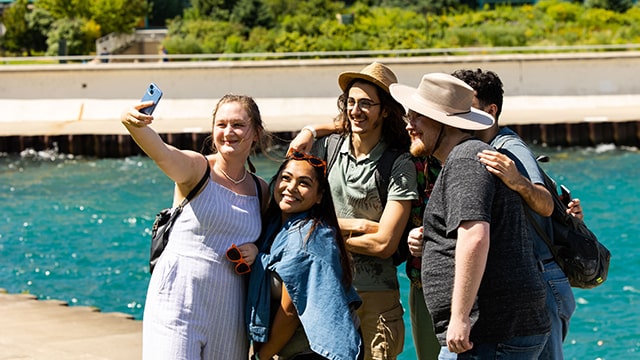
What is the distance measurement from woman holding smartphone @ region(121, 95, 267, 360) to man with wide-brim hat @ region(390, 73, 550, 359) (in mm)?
797

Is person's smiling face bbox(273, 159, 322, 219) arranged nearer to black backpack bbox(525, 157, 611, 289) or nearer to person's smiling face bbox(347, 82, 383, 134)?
person's smiling face bbox(347, 82, 383, 134)

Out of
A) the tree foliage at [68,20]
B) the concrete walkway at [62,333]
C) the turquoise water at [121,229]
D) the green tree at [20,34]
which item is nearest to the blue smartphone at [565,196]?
the concrete walkway at [62,333]

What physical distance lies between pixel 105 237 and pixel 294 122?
808 cm

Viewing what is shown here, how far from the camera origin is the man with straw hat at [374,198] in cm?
434

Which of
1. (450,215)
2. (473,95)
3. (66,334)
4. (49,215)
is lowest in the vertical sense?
(49,215)

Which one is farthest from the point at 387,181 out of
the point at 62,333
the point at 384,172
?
the point at 62,333

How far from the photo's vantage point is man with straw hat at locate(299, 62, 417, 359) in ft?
14.2

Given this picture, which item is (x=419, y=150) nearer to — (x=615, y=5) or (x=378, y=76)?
(x=378, y=76)

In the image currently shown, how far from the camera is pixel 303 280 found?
3.72 meters

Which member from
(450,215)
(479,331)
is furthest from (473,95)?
(479,331)

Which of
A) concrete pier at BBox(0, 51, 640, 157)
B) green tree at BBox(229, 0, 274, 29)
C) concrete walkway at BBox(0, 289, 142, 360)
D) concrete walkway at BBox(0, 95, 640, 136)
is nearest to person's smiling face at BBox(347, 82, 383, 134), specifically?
concrete walkway at BBox(0, 289, 142, 360)

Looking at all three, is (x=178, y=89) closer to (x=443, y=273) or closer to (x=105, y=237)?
(x=105, y=237)

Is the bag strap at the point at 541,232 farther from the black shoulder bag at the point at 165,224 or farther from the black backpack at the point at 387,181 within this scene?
the black shoulder bag at the point at 165,224

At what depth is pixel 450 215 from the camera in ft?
10.8
